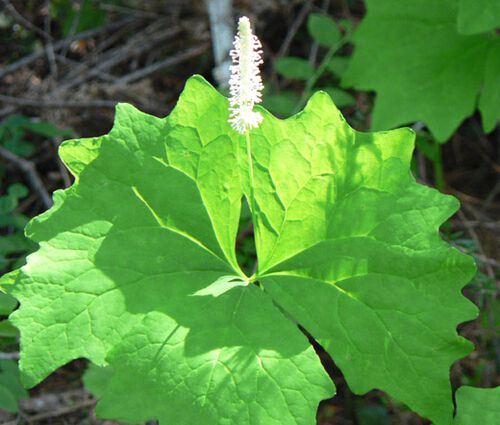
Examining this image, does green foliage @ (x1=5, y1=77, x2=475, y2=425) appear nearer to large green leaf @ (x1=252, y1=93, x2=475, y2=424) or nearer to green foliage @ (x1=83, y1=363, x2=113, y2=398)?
large green leaf @ (x1=252, y1=93, x2=475, y2=424)

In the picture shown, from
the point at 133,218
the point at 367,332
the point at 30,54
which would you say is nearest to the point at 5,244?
the point at 133,218

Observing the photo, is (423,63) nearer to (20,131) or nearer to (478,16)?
(478,16)

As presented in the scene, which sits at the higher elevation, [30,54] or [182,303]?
[30,54]

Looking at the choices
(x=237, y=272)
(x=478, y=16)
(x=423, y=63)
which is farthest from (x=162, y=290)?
(x=423, y=63)

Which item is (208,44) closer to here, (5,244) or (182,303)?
(5,244)

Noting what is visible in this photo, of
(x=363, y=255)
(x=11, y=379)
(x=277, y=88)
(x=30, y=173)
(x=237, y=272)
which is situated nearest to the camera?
(x=363, y=255)

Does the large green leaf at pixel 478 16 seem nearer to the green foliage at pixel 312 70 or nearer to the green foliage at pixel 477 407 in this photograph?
the green foliage at pixel 312 70
